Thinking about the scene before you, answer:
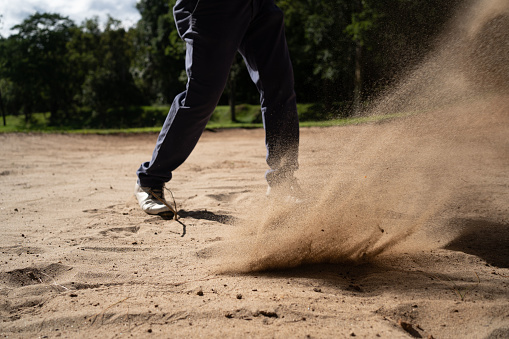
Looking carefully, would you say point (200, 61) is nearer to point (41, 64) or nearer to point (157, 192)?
point (157, 192)

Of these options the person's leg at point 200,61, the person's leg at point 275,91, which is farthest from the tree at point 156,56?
the person's leg at point 200,61

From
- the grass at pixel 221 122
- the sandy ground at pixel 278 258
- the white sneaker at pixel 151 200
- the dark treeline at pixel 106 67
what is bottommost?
the sandy ground at pixel 278 258

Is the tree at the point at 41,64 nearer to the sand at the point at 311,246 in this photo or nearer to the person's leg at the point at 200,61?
the sand at the point at 311,246

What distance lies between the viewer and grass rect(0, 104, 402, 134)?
12.0 feet

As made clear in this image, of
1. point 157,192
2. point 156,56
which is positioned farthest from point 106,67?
point 157,192

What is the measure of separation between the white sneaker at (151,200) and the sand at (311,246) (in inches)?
2.7

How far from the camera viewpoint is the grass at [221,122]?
3662 mm

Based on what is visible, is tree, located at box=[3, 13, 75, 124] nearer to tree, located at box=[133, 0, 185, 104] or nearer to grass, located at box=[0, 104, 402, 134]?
grass, located at box=[0, 104, 402, 134]

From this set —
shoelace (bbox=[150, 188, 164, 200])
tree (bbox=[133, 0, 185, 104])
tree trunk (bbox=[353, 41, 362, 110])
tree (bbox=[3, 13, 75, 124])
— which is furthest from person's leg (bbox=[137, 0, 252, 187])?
tree (bbox=[3, 13, 75, 124])

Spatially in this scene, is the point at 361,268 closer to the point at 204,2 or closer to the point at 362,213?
the point at 362,213

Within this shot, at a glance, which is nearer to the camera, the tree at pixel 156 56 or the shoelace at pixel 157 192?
the shoelace at pixel 157 192

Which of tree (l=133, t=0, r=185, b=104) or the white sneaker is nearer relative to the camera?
the white sneaker

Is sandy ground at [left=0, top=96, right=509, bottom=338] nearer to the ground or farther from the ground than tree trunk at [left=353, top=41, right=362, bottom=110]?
nearer to the ground

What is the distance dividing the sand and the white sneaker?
0.23ft
